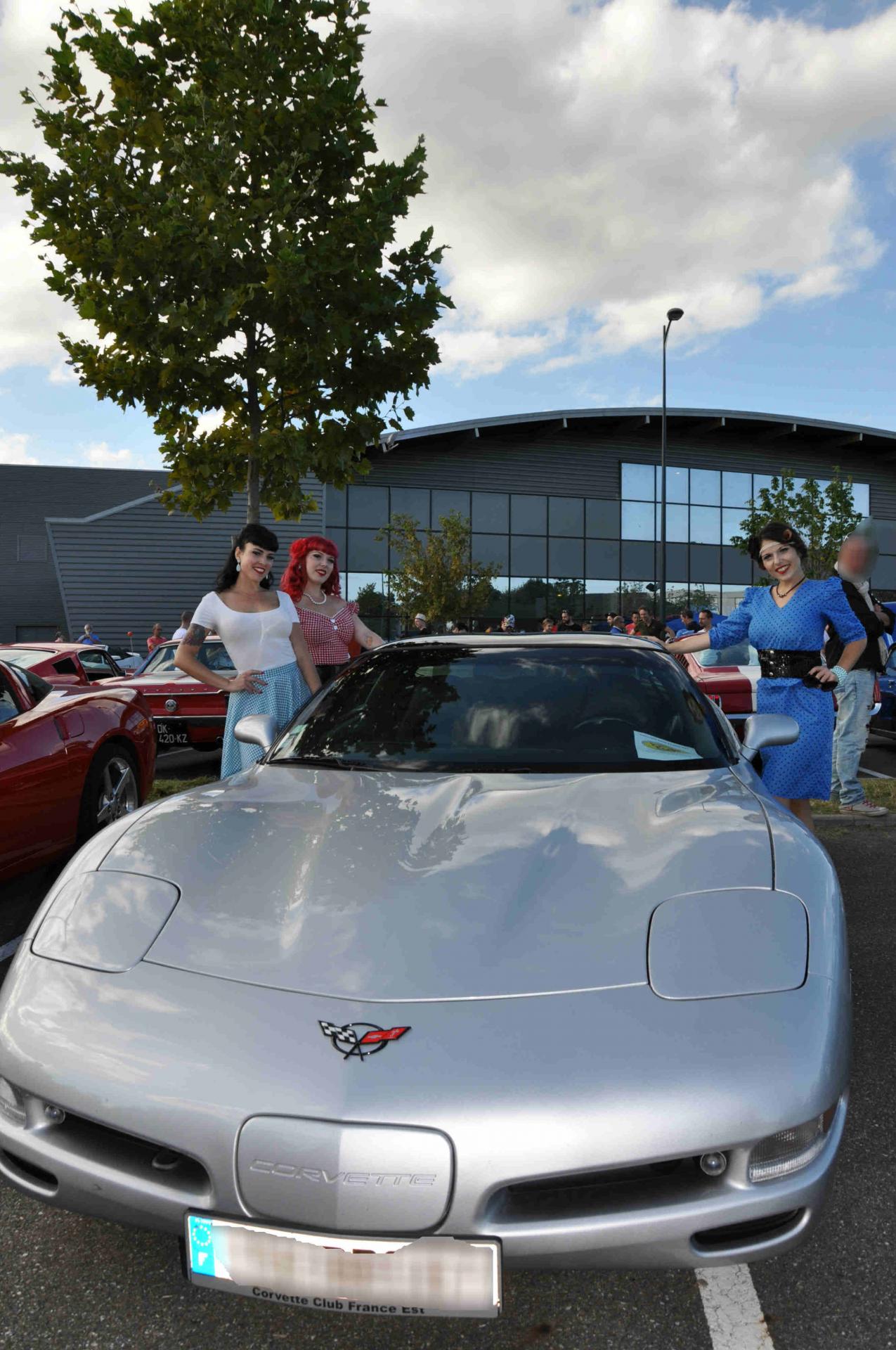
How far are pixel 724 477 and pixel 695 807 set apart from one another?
30545 millimetres

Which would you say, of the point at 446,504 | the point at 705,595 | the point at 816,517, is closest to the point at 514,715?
the point at 816,517

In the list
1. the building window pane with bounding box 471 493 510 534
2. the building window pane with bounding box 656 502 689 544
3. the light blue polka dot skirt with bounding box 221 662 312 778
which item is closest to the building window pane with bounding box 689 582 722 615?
the building window pane with bounding box 656 502 689 544

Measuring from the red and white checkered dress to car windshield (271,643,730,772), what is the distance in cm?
168

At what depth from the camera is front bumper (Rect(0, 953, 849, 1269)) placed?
1.49m

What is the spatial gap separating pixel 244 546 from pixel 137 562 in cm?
2244

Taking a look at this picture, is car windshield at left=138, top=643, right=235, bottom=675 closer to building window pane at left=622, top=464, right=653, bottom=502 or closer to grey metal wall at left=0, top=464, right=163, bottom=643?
building window pane at left=622, top=464, right=653, bottom=502

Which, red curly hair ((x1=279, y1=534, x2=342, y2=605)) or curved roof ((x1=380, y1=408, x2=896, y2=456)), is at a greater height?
curved roof ((x1=380, y1=408, x2=896, y2=456))

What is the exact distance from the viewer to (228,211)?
671 cm

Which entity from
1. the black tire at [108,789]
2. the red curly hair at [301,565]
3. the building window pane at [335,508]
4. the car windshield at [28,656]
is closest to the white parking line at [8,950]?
the black tire at [108,789]

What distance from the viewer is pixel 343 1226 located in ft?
4.83

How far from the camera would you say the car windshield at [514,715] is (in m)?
2.86

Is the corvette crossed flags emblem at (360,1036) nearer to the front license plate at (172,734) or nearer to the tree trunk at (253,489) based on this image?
the tree trunk at (253,489)

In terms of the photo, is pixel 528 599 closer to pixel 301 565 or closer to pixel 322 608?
pixel 322 608

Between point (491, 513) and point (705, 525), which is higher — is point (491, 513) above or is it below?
above
